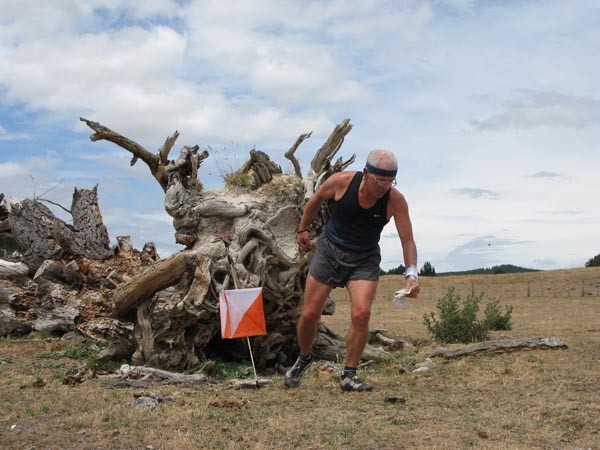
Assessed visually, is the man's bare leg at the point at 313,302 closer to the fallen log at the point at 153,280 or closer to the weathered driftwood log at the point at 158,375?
the weathered driftwood log at the point at 158,375

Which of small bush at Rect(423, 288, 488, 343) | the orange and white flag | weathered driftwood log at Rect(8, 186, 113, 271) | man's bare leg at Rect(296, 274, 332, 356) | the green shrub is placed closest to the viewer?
man's bare leg at Rect(296, 274, 332, 356)

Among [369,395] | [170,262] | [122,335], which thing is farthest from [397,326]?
[369,395]

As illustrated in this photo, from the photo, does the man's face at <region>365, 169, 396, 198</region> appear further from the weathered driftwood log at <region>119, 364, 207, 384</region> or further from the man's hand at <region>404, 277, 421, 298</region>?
the weathered driftwood log at <region>119, 364, 207, 384</region>

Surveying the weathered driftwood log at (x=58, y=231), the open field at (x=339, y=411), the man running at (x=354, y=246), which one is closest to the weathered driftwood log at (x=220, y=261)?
the open field at (x=339, y=411)

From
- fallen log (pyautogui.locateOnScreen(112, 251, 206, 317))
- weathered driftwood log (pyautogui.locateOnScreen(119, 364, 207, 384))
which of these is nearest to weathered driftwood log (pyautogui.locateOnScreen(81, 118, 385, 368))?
fallen log (pyautogui.locateOnScreen(112, 251, 206, 317))

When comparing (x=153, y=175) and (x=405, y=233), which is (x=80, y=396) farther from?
(x=153, y=175)

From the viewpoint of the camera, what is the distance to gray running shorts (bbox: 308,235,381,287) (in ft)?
22.5

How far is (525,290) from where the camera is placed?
38062 mm

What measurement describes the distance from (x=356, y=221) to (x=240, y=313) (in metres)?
2.00

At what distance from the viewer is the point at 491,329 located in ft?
46.2

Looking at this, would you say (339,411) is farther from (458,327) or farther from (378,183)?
(458,327)

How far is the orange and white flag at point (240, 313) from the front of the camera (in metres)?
7.98

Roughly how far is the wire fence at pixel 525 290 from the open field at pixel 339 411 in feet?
81.5

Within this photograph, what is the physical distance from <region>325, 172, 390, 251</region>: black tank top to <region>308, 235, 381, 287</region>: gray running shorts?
0.06m
